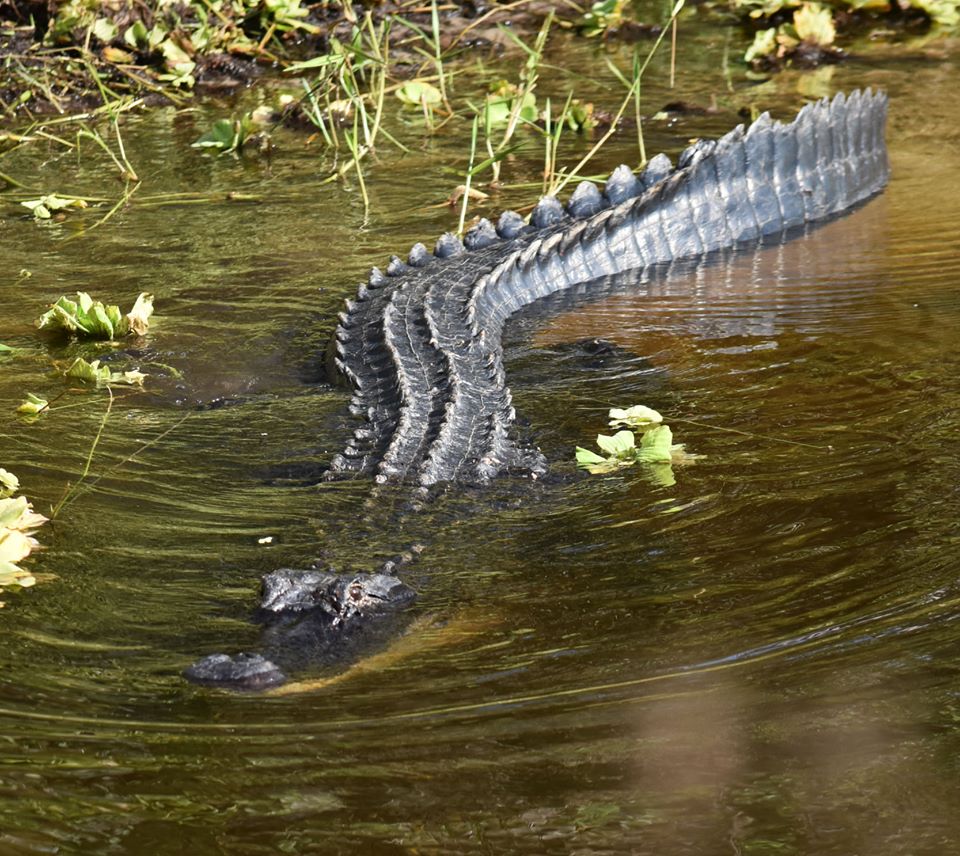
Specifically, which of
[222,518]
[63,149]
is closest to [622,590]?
[222,518]

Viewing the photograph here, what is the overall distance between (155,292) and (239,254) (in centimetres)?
55

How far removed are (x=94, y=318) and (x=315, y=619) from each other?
2642 mm

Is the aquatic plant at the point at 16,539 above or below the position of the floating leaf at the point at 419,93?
below

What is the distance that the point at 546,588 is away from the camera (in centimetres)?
322

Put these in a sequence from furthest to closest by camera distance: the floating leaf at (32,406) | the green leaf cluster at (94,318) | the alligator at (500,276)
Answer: the green leaf cluster at (94,318) → the floating leaf at (32,406) → the alligator at (500,276)

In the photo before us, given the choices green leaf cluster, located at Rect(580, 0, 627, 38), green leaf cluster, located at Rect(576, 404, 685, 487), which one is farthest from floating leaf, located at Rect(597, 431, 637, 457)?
green leaf cluster, located at Rect(580, 0, 627, 38)

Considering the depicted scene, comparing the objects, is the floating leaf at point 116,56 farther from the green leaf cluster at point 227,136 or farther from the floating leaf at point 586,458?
the floating leaf at point 586,458

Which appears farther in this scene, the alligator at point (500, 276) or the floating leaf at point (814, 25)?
the floating leaf at point (814, 25)

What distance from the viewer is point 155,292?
228 inches

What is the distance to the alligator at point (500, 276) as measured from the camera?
149 inches

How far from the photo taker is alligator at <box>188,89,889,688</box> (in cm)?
379

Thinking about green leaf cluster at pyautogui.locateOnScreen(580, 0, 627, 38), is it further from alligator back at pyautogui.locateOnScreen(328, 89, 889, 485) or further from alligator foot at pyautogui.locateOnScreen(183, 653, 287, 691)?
alligator foot at pyautogui.locateOnScreen(183, 653, 287, 691)

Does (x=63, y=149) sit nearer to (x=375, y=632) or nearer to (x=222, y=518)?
(x=222, y=518)

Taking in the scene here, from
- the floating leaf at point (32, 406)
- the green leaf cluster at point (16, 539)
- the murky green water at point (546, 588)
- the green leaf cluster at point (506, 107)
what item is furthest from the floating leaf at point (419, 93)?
the green leaf cluster at point (16, 539)
